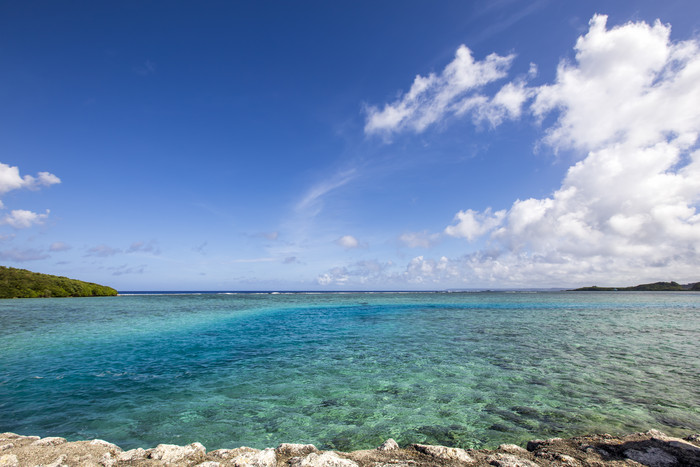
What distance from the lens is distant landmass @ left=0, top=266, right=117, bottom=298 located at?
7469 cm

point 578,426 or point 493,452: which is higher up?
point 493,452

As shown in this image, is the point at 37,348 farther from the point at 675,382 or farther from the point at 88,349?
the point at 675,382

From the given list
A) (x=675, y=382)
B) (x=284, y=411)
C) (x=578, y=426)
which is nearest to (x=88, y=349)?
(x=284, y=411)

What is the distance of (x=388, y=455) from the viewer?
5.65 meters

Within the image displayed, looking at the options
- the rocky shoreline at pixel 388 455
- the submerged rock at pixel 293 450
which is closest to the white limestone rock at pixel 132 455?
the rocky shoreline at pixel 388 455

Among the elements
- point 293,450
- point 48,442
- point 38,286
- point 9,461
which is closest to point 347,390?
point 293,450

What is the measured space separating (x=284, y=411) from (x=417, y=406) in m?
4.13

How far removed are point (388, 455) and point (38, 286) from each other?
114643 millimetres

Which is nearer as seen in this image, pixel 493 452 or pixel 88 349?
pixel 493 452

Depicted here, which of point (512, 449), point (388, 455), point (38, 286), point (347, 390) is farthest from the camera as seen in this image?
point (38, 286)

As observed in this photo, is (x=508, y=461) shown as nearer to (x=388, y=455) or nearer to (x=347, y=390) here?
(x=388, y=455)

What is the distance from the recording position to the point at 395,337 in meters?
21.8

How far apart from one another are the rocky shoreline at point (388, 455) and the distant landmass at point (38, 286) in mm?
103049

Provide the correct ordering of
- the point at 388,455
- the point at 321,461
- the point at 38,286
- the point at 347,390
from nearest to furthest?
1. the point at 321,461
2. the point at 388,455
3. the point at 347,390
4. the point at 38,286
